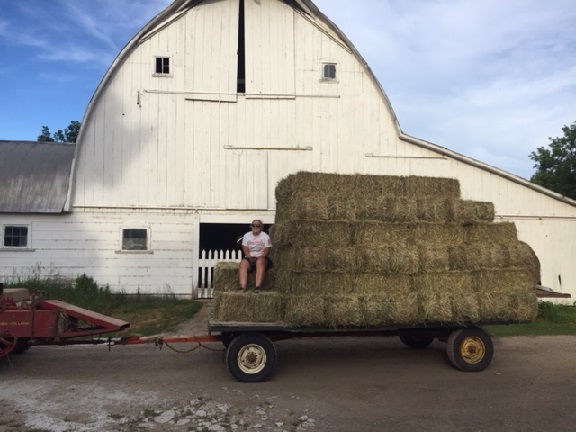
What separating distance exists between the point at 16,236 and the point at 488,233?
476 inches

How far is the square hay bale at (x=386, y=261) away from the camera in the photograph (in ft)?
22.8

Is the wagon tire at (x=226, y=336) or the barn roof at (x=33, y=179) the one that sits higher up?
the barn roof at (x=33, y=179)

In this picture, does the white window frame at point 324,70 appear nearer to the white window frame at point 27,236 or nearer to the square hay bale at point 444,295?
the white window frame at point 27,236

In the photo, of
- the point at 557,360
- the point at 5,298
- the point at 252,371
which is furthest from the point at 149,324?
the point at 557,360

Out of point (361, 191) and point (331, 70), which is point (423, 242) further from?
point (331, 70)

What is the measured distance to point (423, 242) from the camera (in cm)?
734

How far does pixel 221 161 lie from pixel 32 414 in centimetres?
1005

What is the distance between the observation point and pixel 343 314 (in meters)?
6.67

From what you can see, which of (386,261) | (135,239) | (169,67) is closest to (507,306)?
(386,261)

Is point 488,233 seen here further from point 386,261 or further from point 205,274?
point 205,274

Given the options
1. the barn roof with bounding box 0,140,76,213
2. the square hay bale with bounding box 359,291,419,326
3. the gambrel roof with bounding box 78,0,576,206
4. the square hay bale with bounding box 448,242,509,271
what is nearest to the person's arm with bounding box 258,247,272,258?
the square hay bale with bounding box 359,291,419,326

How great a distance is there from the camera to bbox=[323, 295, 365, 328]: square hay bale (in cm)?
666

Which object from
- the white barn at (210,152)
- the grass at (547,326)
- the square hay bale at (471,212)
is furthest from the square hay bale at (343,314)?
the white barn at (210,152)

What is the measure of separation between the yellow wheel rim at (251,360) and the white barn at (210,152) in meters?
7.84
